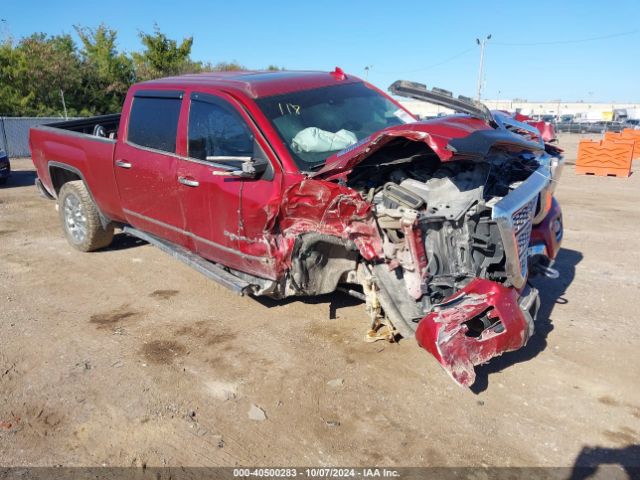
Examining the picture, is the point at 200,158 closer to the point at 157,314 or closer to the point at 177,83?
the point at 177,83

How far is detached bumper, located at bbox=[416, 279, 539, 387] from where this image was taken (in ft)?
9.66

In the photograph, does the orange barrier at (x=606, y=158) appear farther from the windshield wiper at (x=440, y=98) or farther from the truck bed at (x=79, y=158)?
the truck bed at (x=79, y=158)

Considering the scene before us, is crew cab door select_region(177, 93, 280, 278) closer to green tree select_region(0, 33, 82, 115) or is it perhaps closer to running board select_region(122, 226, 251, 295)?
running board select_region(122, 226, 251, 295)

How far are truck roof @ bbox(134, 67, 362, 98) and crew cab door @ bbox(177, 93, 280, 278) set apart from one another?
6.9 inches

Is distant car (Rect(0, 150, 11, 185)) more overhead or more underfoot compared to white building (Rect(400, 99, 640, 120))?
more underfoot

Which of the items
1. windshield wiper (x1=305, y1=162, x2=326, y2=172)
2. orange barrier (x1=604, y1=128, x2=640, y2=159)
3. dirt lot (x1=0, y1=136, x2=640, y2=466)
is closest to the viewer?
dirt lot (x1=0, y1=136, x2=640, y2=466)

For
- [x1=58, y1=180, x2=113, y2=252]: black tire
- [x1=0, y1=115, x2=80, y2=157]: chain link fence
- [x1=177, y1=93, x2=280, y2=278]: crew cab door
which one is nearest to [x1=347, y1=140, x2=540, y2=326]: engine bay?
[x1=177, y1=93, x2=280, y2=278]: crew cab door

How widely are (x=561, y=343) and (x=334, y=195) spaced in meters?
2.14

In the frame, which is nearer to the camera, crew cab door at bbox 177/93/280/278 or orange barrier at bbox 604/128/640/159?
crew cab door at bbox 177/93/280/278

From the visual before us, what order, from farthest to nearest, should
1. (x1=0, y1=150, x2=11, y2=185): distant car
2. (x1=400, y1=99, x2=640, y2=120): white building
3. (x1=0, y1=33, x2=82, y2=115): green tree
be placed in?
(x1=400, y1=99, x2=640, y2=120): white building < (x1=0, y1=33, x2=82, y2=115): green tree < (x1=0, y1=150, x2=11, y2=185): distant car

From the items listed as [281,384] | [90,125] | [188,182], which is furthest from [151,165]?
[90,125]

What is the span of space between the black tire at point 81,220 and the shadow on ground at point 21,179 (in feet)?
20.7

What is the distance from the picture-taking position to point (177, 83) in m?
4.64

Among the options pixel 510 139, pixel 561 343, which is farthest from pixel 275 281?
pixel 561 343
